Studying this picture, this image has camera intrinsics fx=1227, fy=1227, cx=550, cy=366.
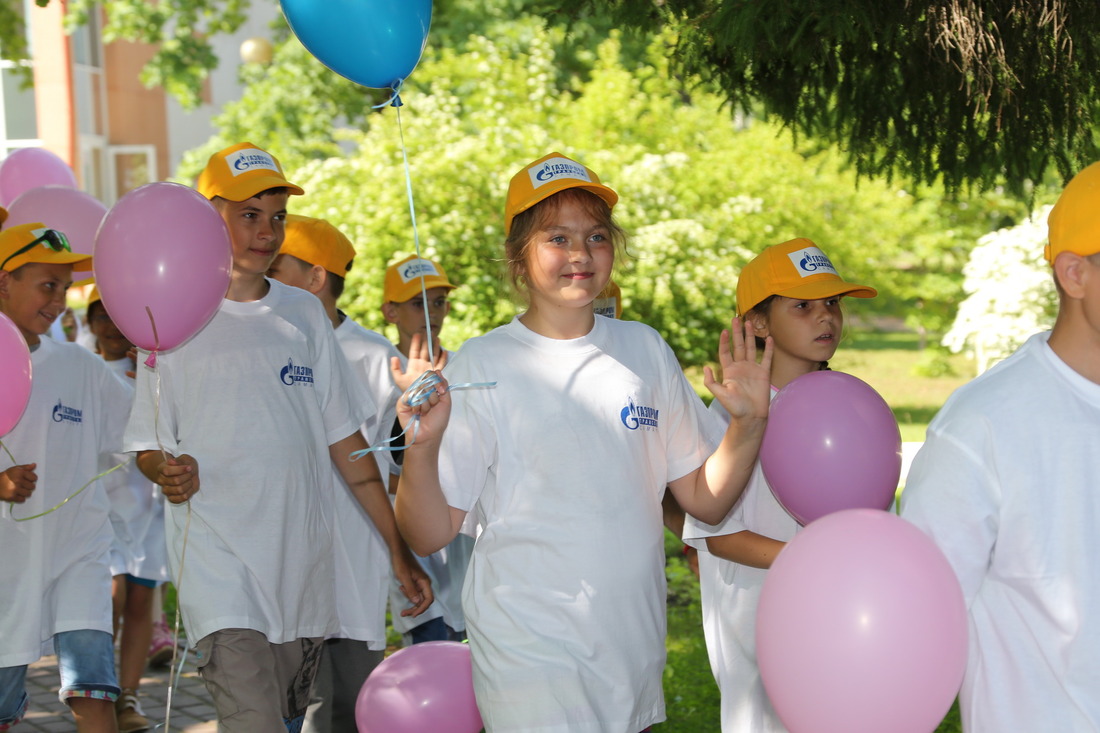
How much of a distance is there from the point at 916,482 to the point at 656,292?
9357 mm

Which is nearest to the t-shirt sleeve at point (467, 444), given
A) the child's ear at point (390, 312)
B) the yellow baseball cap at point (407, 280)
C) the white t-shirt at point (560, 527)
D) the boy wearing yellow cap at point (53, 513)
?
the white t-shirt at point (560, 527)

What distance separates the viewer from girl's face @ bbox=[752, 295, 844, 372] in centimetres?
388

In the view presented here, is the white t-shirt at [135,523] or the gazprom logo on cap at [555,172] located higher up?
the gazprom logo on cap at [555,172]

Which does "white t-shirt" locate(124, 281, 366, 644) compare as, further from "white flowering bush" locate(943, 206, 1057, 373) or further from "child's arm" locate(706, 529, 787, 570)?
"white flowering bush" locate(943, 206, 1057, 373)

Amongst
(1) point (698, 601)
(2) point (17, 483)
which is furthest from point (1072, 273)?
(1) point (698, 601)

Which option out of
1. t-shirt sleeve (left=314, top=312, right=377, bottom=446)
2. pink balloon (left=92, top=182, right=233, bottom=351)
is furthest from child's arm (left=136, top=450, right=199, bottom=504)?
t-shirt sleeve (left=314, top=312, right=377, bottom=446)

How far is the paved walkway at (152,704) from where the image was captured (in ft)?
19.0

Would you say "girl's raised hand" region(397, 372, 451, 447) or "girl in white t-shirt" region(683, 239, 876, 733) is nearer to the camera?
"girl's raised hand" region(397, 372, 451, 447)

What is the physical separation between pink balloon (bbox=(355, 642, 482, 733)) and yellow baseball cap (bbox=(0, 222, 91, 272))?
6.77 feet

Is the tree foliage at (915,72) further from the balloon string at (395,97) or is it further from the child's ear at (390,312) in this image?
the child's ear at (390,312)

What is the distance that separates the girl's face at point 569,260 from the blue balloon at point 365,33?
997mm

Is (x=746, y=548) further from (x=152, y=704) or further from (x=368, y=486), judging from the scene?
(x=152, y=704)

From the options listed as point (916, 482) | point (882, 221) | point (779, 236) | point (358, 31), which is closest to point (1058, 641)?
point (916, 482)

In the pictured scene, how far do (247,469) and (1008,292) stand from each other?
1295cm
